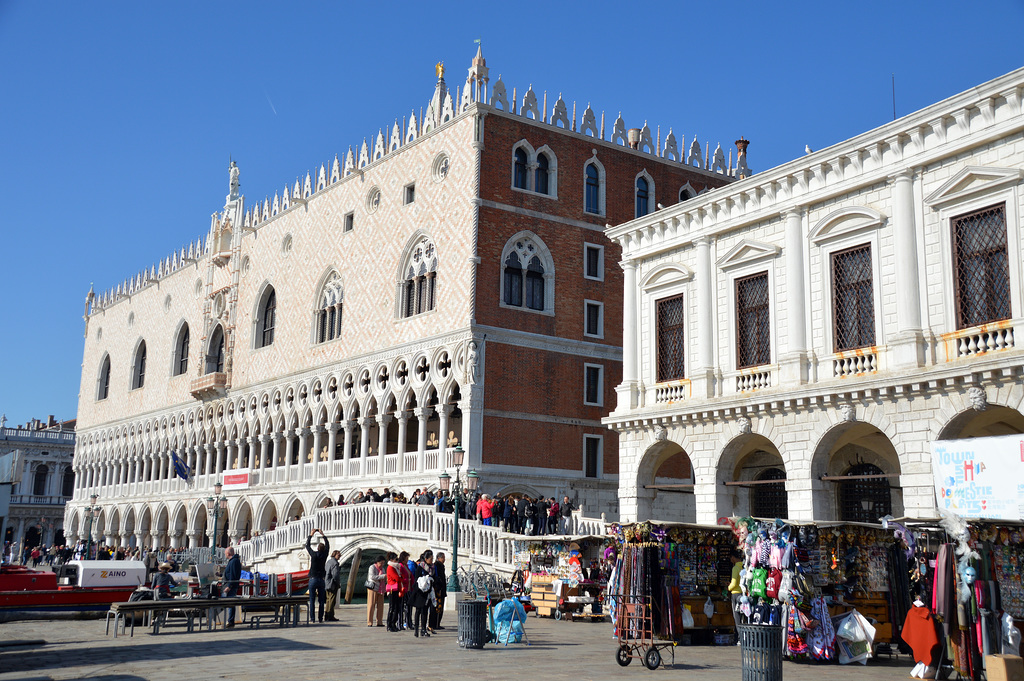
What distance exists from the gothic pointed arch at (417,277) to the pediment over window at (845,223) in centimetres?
1305

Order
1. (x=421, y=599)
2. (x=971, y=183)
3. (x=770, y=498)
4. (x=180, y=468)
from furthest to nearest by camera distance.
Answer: (x=180, y=468) < (x=770, y=498) < (x=971, y=183) < (x=421, y=599)

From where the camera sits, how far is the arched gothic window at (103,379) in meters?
56.7

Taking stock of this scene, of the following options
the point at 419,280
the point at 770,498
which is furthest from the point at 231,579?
the point at 419,280

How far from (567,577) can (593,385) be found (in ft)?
40.1

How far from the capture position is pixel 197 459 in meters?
43.9

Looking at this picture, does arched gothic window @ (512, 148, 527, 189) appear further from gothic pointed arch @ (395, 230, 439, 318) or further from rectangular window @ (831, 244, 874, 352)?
rectangular window @ (831, 244, 874, 352)

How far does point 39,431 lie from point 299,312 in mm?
44754

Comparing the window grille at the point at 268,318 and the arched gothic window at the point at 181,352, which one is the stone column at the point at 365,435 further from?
the arched gothic window at the point at 181,352

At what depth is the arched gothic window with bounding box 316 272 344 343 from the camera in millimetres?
35000

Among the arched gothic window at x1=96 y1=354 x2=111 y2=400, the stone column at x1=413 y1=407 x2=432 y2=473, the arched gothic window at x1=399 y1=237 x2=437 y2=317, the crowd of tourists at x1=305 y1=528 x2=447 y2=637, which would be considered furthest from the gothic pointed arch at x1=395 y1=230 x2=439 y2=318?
the arched gothic window at x1=96 y1=354 x2=111 y2=400

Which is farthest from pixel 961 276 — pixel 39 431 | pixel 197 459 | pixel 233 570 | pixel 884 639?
pixel 39 431

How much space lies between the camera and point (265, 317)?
40.9 metres

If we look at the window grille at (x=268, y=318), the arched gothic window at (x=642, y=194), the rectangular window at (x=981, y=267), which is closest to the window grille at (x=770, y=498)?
the rectangular window at (x=981, y=267)

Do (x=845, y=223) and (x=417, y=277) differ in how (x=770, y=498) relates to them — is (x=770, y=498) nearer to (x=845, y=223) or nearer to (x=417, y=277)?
(x=845, y=223)
